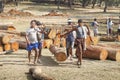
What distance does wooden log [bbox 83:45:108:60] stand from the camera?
17.3m

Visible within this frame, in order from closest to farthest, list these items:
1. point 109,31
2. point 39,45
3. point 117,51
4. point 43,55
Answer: point 39,45, point 117,51, point 43,55, point 109,31

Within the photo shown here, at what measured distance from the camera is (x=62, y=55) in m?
16.0

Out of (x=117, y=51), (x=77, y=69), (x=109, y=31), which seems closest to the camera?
(x=77, y=69)

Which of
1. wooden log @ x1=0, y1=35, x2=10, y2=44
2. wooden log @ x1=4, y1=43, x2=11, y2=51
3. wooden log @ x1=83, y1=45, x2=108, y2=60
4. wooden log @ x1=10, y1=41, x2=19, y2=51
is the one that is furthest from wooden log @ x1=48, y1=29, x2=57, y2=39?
wooden log @ x1=83, y1=45, x2=108, y2=60

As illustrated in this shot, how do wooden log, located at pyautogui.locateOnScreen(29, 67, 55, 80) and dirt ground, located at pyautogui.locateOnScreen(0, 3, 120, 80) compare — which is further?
dirt ground, located at pyautogui.locateOnScreen(0, 3, 120, 80)

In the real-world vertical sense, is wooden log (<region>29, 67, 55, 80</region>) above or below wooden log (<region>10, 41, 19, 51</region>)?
above

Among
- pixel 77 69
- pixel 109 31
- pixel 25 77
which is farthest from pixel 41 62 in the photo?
pixel 109 31

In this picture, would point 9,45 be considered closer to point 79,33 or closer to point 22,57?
point 22,57

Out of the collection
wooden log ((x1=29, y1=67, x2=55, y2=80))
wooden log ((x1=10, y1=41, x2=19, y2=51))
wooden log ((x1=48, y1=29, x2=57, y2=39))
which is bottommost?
wooden log ((x1=10, y1=41, x2=19, y2=51))

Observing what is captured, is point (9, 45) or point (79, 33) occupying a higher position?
point (79, 33)

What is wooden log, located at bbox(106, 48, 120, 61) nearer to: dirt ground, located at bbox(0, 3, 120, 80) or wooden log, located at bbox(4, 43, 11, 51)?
dirt ground, located at bbox(0, 3, 120, 80)

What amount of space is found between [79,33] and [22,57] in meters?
3.72

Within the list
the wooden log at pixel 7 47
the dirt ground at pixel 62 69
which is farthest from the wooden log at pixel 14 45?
the dirt ground at pixel 62 69

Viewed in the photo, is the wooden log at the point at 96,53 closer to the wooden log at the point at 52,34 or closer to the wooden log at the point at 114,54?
the wooden log at the point at 114,54
